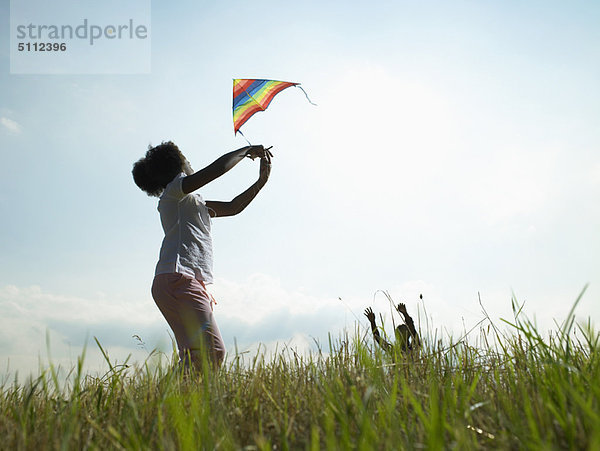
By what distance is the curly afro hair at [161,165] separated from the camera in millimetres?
4004

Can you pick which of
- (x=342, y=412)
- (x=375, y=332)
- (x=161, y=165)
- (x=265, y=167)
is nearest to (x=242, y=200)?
(x=265, y=167)

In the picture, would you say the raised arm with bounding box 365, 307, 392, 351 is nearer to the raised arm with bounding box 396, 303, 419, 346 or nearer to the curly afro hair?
the raised arm with bounding box 396, 303, 419, 346

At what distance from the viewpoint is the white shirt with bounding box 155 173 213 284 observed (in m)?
3.56

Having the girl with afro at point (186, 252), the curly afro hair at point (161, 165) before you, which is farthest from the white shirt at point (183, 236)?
the curly afro hair at point (161, 165)

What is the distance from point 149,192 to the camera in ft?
13.8

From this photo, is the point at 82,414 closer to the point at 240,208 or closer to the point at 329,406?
the point at 329,406

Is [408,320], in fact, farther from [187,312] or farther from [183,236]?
[183,236]

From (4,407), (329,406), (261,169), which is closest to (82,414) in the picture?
(4,407)

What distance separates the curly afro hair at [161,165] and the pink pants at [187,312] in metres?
0.89

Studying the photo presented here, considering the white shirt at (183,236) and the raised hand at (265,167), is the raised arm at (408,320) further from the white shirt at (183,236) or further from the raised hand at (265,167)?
the raised hand at (265,167)

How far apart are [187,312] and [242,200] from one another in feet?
4.26

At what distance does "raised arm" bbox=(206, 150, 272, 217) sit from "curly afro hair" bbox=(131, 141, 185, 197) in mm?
495

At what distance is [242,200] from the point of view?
4.40 meters

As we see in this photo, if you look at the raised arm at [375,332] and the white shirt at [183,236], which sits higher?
the white shirt at [183,236]
